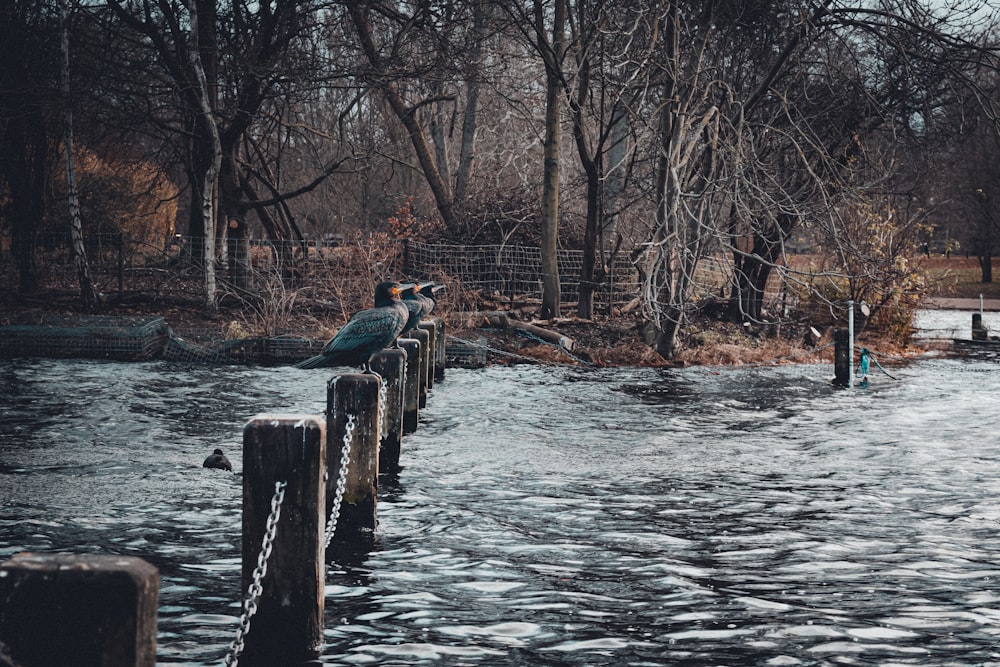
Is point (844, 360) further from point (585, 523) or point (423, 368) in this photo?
point (585, 523)

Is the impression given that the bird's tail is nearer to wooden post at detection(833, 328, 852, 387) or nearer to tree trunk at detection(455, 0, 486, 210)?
wooden post at detection(833, 328, 852, 387)

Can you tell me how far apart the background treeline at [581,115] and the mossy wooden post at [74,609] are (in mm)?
11881

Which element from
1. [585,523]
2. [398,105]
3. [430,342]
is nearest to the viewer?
[585,523]

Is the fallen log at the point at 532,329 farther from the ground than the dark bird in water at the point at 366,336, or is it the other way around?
the dark bird in water at the point at 366,336

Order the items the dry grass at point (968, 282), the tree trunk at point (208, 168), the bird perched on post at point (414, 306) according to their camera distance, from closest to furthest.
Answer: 1. the bird perched on post at point (414, 306)
2. the tree trunk at point (208, 168)
3. the dry grass at point (968, 282)

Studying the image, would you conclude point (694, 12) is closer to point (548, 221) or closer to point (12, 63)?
point (548, 221)

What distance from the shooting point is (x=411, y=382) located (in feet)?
33.5

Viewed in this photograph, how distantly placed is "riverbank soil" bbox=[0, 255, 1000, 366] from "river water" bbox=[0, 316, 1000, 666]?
12.4 feet

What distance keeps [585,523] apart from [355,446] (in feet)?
5.93

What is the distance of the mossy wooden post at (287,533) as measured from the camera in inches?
157

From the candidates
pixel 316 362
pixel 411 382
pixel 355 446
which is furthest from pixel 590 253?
pixel 355 446

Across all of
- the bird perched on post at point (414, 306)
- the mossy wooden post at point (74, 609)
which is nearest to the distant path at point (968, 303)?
the bird perched on post at point (414, 306)

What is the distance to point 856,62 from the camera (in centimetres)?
1534

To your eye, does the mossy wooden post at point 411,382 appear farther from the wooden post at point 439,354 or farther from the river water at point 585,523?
the wooden post at point 439,354
